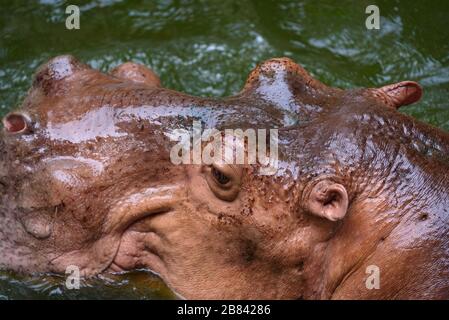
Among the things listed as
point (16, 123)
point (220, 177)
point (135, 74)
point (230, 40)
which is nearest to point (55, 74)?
point (16, 123)

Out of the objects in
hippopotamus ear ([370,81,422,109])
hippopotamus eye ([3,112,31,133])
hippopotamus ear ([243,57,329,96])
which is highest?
hippopotamus ear ([243,57,329,96])

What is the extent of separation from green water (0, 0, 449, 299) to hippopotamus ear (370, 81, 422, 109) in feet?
8.66

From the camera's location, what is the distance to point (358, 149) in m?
3.49

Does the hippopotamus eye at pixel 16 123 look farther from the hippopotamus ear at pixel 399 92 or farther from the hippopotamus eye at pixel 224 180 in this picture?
the hippopotamus ear at pixel 399 92

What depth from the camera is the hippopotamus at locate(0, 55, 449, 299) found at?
3.42m

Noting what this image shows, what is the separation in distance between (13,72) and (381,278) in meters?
4.75

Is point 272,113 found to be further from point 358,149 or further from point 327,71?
point 327,71

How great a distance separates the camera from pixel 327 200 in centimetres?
335

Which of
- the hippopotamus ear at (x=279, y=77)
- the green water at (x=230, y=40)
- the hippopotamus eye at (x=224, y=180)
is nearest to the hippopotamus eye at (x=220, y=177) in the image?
the hippopotamus eye at (x=224, y=180)

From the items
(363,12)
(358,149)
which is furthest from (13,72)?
(358,149)

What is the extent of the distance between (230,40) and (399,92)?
11.5 ft

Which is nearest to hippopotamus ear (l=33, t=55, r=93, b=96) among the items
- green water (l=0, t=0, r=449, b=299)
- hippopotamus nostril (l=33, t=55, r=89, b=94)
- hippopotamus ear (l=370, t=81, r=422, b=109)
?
hippopotamus nostril (l=33, t=55, r=89, b=94)

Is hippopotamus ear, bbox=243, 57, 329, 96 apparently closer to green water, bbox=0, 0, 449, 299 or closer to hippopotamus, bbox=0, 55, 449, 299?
hippopotamus, bbox=0, 55, 449, 299

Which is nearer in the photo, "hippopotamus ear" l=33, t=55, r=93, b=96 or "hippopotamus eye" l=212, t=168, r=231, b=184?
"hippopotamus eye" l=212, t=168, r=231, b=184
